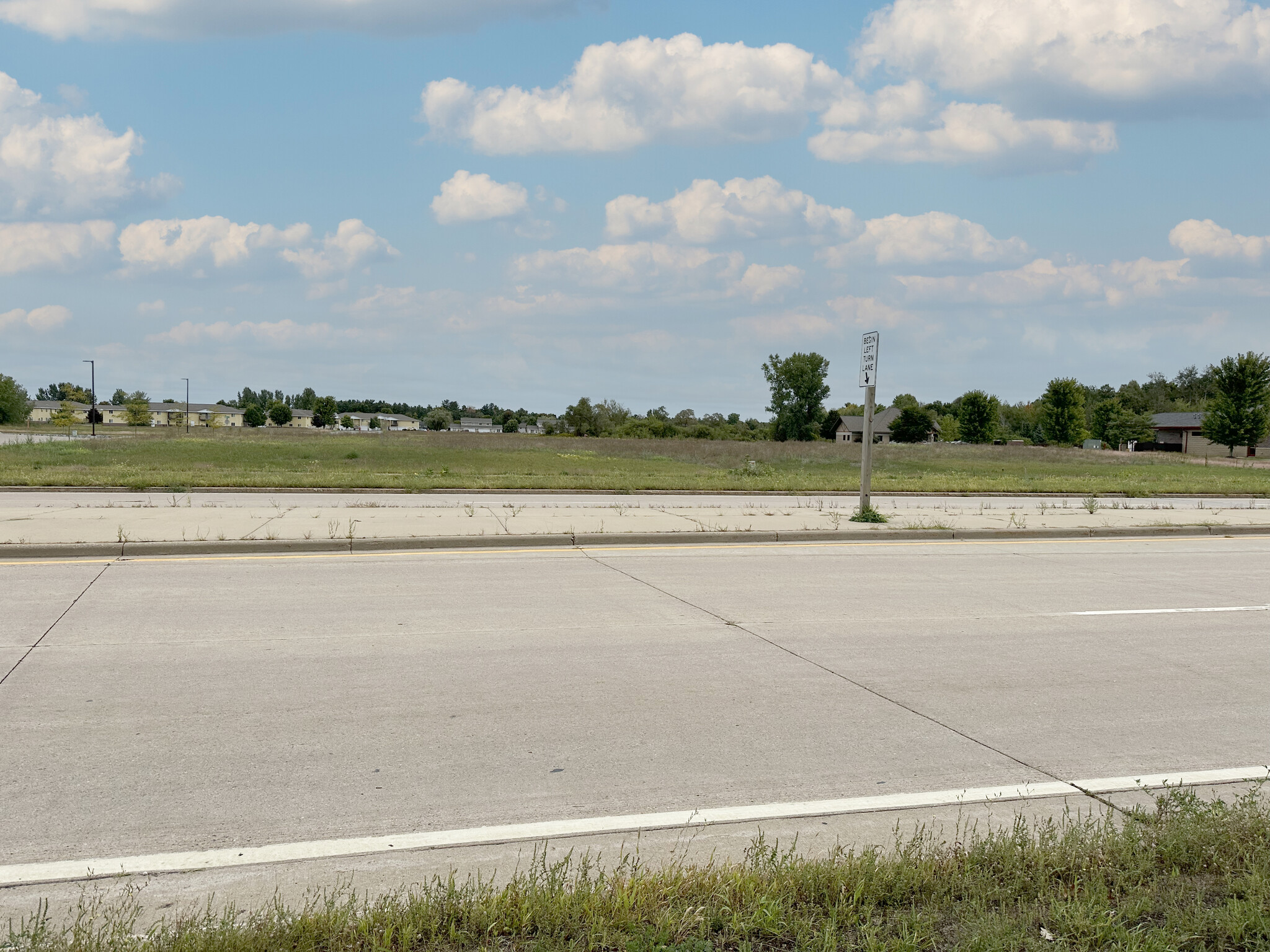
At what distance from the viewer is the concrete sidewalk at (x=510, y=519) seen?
45.1ft

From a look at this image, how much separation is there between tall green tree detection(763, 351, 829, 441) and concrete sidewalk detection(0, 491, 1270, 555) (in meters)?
96.7

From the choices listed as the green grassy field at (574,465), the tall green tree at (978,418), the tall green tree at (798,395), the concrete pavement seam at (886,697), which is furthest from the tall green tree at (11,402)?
the concrete pavement seam at (886,697)

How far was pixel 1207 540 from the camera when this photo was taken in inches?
671

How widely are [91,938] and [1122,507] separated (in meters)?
23.4

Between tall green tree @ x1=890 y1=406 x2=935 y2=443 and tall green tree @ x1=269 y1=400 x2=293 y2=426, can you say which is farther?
tall green tree @ x1=269 y1=400 x2=293 y2=426

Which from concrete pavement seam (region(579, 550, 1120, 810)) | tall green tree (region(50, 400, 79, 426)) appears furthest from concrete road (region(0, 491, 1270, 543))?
tall green tree (region(50, 400, 79, 426))

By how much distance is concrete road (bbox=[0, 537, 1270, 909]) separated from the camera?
181 inches

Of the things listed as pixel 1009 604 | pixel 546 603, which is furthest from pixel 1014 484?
pixel 546 603

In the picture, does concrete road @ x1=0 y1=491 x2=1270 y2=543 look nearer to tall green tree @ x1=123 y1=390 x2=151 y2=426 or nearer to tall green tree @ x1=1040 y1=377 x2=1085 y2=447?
A: tall green tree @ x1=1040 y1=377 x2=1085 y2=447

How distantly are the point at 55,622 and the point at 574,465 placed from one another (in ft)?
126

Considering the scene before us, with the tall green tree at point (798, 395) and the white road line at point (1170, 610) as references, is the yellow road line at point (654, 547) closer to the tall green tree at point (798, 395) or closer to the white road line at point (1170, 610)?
the white road line at point (1170, 610)

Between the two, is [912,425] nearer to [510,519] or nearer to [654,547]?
[510,519]

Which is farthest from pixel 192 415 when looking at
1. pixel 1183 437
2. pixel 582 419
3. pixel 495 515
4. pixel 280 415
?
pixel 495 515

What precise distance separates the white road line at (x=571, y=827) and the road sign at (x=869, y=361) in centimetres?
1212
